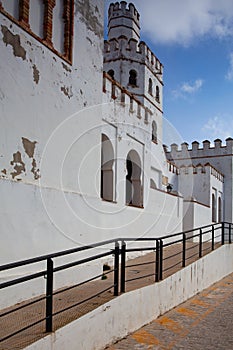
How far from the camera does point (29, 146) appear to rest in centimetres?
718

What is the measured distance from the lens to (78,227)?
869cm

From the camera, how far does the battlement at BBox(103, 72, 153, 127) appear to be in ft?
36.9

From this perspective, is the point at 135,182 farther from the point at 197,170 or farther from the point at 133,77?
the point at 197,170

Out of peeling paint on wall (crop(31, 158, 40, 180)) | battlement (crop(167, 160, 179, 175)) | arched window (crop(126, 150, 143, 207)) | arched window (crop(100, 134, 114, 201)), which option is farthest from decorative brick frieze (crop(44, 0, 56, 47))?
battlement (crop(167, 160, 179, 175))

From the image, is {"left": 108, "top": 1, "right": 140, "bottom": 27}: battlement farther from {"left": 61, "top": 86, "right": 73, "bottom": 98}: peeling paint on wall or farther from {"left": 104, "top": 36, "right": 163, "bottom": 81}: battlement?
{"left": 61, "top": 86, "right": 73, "bottom": 98}: peeling paint on wall

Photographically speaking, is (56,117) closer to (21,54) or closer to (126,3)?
(21,54)

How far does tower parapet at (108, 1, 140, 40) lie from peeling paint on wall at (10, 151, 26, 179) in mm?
15662

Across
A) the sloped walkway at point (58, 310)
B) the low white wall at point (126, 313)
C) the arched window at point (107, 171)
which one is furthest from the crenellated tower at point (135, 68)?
the sloped walkway at point (58, 310)

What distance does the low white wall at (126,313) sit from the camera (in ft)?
17.1

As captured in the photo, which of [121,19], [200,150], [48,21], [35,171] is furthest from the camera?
[200,150]

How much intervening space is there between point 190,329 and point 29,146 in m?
4.44

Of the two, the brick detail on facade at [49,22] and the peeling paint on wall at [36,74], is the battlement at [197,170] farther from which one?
the peeling paint on wall at [36,74]

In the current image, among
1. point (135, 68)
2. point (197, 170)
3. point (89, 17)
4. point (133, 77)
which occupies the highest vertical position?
point (135, 68)

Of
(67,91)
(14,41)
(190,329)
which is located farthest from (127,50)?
(190,329)
